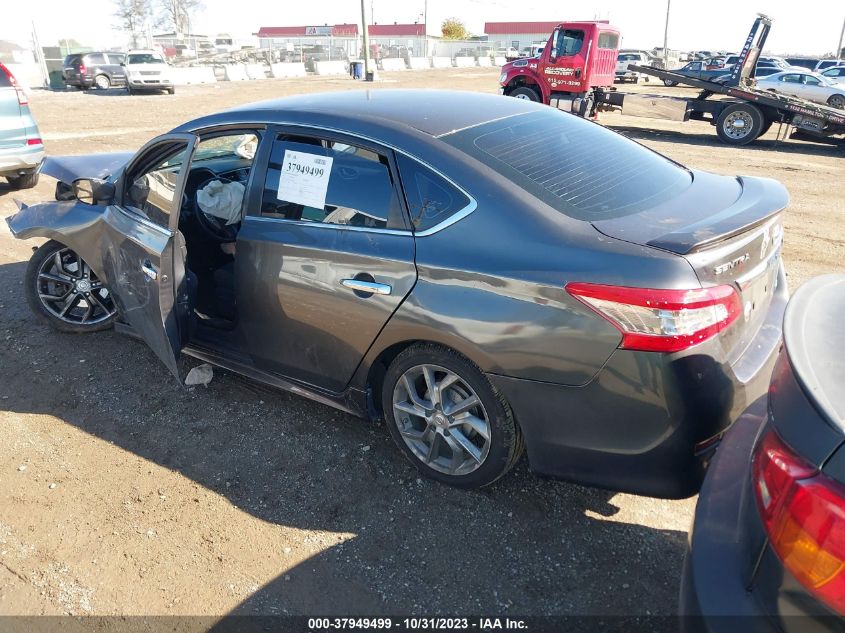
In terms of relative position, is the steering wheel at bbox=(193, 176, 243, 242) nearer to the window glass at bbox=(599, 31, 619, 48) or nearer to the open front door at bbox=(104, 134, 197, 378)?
the open front door at bbox=(104, 134, 197, 378)

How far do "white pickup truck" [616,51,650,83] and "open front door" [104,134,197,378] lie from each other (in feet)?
99.8

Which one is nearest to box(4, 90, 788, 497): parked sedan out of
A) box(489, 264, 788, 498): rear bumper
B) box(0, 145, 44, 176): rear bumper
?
box(489, 264, 788, 498): rear bumper

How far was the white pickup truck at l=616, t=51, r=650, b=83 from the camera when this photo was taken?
3128 centimetres

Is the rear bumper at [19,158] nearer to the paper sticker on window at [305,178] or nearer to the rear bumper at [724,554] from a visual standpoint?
the paper sticker on window at [305,178]

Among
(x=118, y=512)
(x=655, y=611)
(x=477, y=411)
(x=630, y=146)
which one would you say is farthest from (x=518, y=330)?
(x=118, y=512)

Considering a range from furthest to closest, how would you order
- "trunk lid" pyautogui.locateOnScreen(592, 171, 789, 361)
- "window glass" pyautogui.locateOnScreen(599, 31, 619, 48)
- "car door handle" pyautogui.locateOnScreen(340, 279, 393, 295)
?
"window glass" pyautogui.locateOnScreen(599, 31, 619, 48) → "car door handle" pyautogui.locateOnScreen(340, 279, 393, 295) → "trunk lid" pyautogui.locateOnScreen(592, 171, 789, 361)

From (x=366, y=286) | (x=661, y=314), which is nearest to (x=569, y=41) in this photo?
(x=366, y=286)

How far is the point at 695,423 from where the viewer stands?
2.26 metres

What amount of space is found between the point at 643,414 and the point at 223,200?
302 centimetres

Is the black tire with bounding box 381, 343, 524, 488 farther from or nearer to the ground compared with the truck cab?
nearer to the ground

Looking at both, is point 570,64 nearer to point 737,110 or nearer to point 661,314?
point 737,110

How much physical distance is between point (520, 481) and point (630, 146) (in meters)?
1.86

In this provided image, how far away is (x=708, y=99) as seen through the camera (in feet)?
50.9

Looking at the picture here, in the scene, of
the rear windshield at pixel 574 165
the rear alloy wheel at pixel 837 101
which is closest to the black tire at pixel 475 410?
the rear windshield at pixel 574 165
